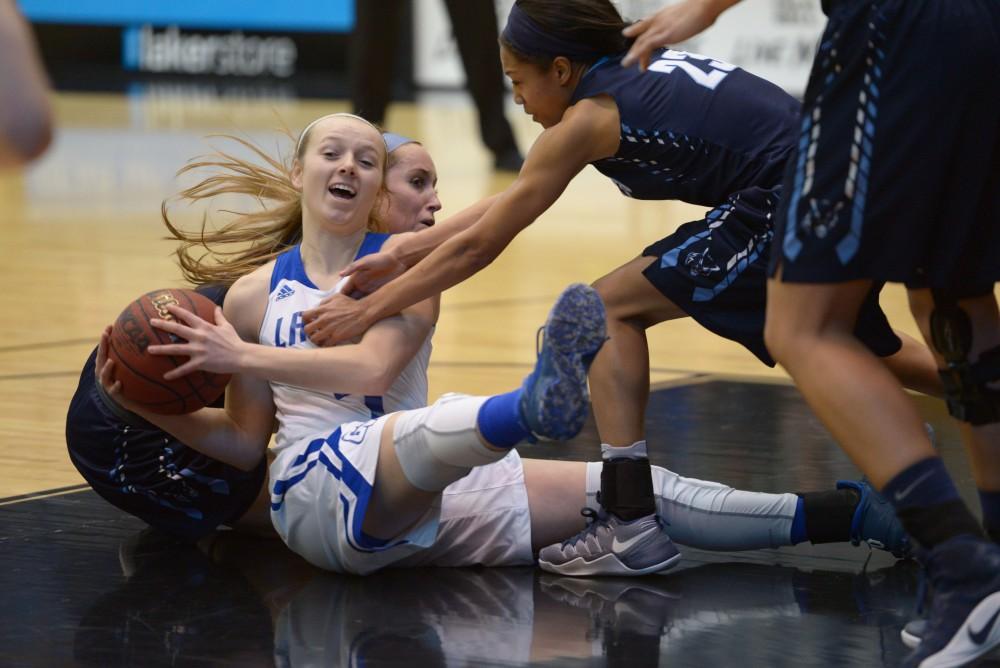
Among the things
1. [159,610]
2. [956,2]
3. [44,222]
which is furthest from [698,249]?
[44,222]

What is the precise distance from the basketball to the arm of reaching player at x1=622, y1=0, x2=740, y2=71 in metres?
0.96

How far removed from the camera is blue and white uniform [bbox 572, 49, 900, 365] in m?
3.36

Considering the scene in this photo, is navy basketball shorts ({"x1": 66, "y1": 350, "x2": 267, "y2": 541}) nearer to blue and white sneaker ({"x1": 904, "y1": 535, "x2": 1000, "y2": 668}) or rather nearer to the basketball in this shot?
the basketball

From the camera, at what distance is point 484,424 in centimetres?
289

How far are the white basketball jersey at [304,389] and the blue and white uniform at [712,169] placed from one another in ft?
1.66

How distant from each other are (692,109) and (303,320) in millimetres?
869

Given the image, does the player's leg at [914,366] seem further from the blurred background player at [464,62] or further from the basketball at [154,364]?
the blurred background player at [464,62]

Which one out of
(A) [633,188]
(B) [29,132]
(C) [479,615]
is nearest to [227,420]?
(C) [479,615]

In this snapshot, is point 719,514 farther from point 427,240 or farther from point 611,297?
point 427,240

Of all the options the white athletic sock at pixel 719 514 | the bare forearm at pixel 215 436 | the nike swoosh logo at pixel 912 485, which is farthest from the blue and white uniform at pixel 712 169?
the bare forearm at pixel 215 436

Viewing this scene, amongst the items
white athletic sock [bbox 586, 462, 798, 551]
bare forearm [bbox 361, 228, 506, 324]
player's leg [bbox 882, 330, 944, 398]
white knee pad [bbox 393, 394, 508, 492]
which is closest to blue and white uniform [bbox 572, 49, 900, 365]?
white athletic sock [bbox 586, 462, 798, 551]

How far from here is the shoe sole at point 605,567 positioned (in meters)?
3.19

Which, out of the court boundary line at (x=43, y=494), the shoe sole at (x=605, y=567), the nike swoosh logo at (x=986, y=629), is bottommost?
the court boundary line at (x=43, y=494)

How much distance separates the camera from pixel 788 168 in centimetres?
270
